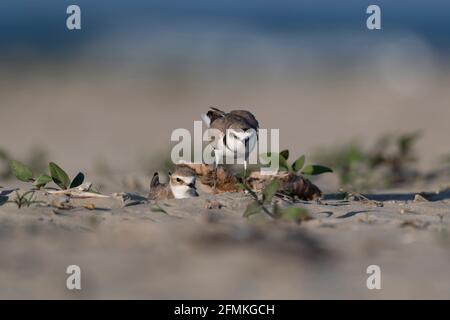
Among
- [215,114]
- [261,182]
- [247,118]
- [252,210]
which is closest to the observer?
[252,210]

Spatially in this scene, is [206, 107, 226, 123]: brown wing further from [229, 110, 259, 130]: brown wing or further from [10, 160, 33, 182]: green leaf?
[10, 160, 33, 182]: green leaf

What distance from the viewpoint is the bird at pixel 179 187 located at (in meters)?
5.34

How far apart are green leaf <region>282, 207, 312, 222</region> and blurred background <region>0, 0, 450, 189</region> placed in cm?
326

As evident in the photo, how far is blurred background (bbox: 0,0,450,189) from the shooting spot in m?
11.3

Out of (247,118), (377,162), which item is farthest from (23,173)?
(377,162)

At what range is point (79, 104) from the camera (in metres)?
14.4

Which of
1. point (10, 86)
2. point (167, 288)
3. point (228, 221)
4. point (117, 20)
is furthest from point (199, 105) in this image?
point (167, 288)

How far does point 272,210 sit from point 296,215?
0.27 m

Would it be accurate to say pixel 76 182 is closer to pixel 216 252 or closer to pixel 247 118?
pixel 247 118

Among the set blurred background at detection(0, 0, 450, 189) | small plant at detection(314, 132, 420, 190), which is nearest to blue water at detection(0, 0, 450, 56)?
blurred background at detection(0, 0, 450, 189)

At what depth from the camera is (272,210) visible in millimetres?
4652

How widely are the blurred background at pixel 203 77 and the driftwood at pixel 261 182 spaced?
1998 mm

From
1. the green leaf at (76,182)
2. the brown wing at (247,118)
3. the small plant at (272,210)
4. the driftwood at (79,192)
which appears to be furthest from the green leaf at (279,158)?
the green leaf at (76,182)

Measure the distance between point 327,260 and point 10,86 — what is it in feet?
45.9
